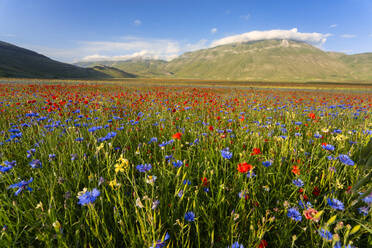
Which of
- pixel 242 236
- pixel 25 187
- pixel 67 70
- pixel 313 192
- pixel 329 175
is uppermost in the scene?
pixel 67 70

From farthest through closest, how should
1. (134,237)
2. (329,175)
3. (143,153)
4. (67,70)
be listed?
(67,70), (143,153), (329,175), (134,237)

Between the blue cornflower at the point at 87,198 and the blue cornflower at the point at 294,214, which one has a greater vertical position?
the blue cornflower at the point at 87,198

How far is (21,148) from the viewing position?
7.91 ft

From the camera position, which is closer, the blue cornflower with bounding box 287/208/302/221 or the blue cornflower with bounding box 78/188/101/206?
the blue cornflower with bounding box 78/188/101/206

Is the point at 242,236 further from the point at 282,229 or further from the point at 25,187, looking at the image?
the point at 25,187

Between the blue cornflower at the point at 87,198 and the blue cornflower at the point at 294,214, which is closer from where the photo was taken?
the blue cornflower at the point at 87,198

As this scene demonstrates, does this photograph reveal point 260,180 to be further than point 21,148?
No

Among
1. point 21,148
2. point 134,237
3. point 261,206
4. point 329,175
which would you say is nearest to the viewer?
point 134,237

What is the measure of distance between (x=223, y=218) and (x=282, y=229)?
42 centimetres

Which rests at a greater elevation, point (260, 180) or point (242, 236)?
point (260, 180)

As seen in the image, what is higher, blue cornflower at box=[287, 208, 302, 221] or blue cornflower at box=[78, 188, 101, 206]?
blue cornflower at box=[78, 188, 101, 206]

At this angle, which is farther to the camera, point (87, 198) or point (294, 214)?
point (294, 214)

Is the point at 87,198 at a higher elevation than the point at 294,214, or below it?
higher

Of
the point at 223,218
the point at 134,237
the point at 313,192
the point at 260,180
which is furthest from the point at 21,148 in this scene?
the point at 313,192
